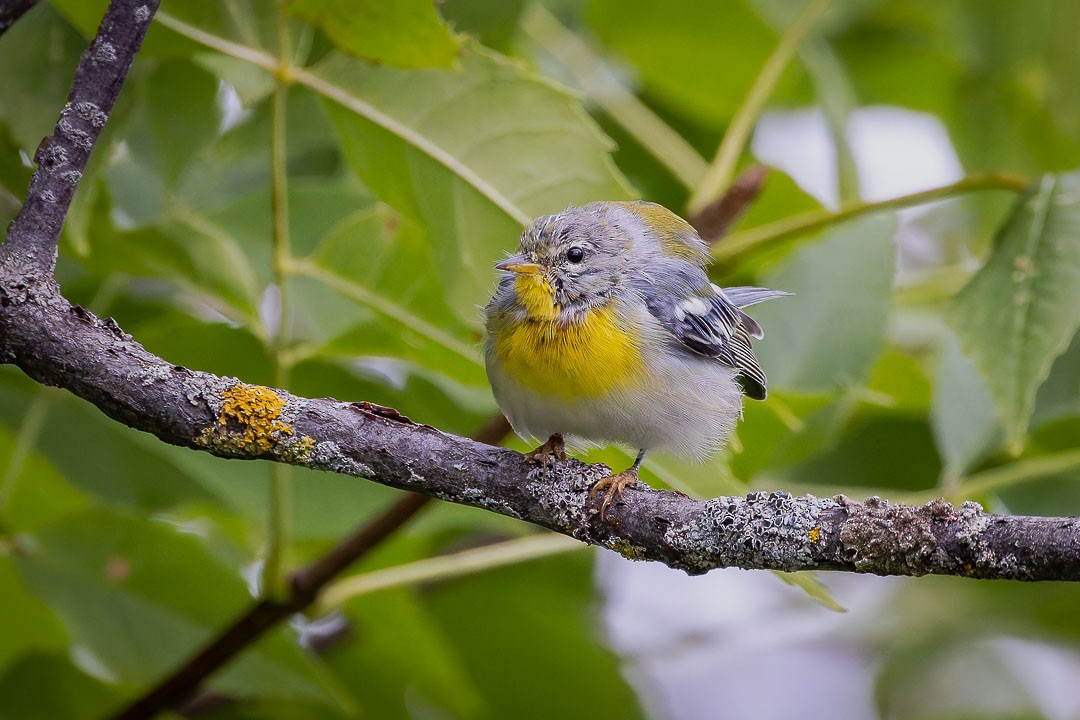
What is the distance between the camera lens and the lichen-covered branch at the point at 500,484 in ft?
4.97

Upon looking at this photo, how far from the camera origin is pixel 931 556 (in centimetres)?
152

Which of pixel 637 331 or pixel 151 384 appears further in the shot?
pixel 637 331

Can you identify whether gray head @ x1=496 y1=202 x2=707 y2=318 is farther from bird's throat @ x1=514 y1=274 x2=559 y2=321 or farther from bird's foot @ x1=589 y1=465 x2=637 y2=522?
bird's foot @ x1=589 y1=465 x2=637 y2=522

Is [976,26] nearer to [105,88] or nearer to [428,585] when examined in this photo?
[428,585]

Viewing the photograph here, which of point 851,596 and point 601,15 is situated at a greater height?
point 601,15

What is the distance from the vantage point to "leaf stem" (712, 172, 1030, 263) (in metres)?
2.67

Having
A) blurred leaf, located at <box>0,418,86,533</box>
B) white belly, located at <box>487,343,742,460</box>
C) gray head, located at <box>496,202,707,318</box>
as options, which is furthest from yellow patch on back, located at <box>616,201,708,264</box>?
blurred leaf, located at <box>0,418,86,533</box>

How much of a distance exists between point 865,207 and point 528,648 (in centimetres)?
166

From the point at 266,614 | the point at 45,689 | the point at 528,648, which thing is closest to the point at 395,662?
the point at 528,648

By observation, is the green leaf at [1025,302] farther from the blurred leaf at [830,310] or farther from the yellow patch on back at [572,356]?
the yellow patch on back at [572,356]

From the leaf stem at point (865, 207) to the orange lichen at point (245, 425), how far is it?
53.9 inches

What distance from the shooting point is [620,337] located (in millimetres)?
2775

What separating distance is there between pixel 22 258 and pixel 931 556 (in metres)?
1.36

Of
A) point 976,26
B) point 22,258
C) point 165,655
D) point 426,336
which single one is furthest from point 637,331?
point 976,26
